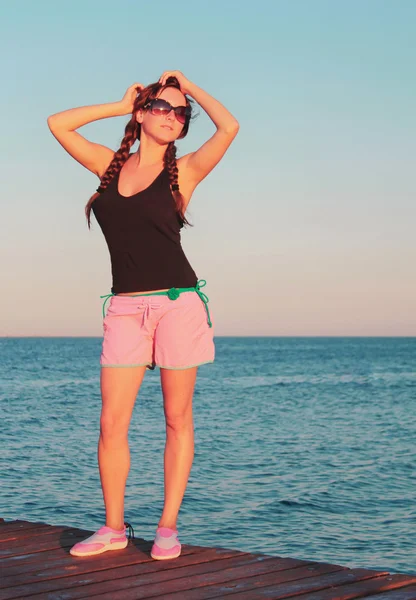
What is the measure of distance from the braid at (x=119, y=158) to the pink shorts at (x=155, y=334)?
63 centimetres

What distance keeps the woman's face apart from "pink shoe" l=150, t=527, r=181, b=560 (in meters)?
2.38

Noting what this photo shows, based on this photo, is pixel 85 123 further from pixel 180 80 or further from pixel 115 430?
pixel 115 430

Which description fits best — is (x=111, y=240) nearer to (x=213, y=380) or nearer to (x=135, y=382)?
(x=135, y=382)

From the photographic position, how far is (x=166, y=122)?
5.02 m

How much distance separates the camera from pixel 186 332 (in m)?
4.93

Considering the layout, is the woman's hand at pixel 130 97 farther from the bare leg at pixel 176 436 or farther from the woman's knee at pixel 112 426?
the woman's knee at pixel 112 426

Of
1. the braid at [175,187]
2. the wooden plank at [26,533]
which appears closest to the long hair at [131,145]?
the braid at [175,187]

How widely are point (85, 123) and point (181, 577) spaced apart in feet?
8.95

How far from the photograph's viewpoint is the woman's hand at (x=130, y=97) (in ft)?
16.7

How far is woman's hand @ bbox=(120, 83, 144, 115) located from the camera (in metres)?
5.08

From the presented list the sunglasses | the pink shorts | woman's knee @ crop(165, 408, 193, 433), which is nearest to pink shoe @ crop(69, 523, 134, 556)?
woman's knee @ crop(165, 408, 193, 433)

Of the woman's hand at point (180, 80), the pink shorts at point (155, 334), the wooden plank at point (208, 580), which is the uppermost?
the woman's hand at point (180, 80)

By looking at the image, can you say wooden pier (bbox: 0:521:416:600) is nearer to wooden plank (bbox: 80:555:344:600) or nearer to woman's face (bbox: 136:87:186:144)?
wooden plank (bbox: 80:555:344:600)

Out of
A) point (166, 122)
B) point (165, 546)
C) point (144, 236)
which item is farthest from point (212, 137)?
point (165, 546)
